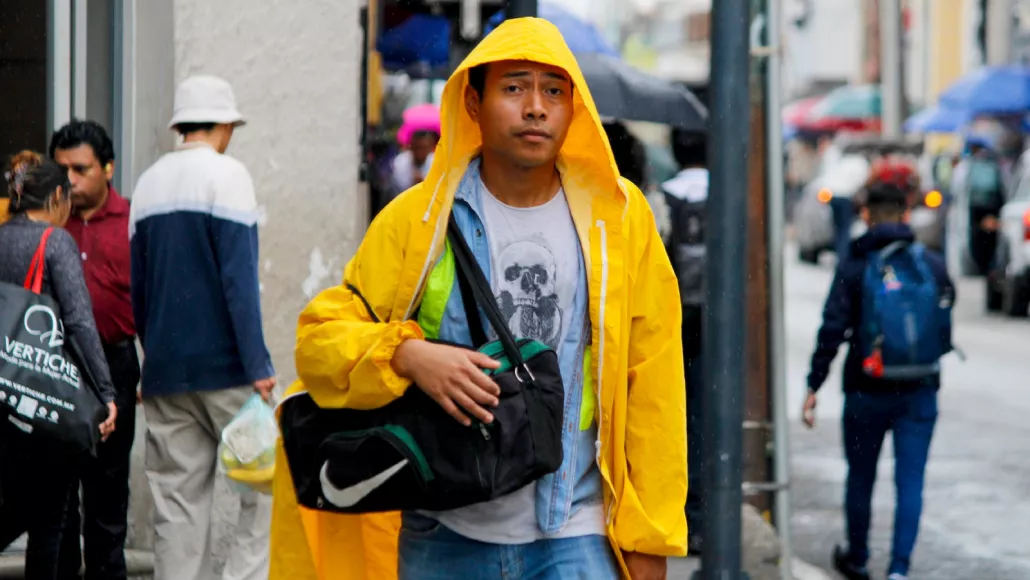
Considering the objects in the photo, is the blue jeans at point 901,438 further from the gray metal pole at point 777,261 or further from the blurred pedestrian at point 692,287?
the blurred pedestrian at point 692,287

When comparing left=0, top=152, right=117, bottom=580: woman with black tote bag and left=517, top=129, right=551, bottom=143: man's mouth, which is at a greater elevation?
left=517, top=129, right=551, bottom=143: man's mouth

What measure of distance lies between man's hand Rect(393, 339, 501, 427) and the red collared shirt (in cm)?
343

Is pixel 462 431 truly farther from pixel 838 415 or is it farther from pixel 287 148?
pixel 838 415

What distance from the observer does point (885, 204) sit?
24.3ft

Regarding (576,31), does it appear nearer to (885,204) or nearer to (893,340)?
(885,204)

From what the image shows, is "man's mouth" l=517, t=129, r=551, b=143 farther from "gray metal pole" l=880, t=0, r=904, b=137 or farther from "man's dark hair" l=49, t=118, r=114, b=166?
"gray metal pole" l=880, t=0, r=904, b=137

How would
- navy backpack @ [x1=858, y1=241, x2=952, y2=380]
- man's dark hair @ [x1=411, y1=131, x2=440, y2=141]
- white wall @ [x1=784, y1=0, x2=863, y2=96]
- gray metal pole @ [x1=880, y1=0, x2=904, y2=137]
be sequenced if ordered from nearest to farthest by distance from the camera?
navy backpack @ [x1=858, y1=241, x2=952, y2=380], man's dark hair @ [x1=411, y1=131, x2=440, y2=141], gray metal pole @ [x1=880, y1=0, x2=904, y2=137], white wall @ [x1=784, y1=0, x2=863, y2=96]

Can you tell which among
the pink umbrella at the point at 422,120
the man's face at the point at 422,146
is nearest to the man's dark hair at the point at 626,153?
the man's face at the point at 422,146

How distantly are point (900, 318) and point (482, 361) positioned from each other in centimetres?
439

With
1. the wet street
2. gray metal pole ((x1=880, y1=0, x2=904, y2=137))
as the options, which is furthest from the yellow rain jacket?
gray metal pole ((x1=880, y1=0, x2=904, y2=137))

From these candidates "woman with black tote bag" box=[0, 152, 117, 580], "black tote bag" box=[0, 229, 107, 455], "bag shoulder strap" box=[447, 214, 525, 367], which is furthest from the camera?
"woman with black tote bag" box=[0, 152, 117, 580]

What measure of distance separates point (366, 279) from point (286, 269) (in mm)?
3990

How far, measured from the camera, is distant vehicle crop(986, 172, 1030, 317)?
62.6 feet

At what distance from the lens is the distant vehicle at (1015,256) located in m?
19.1
